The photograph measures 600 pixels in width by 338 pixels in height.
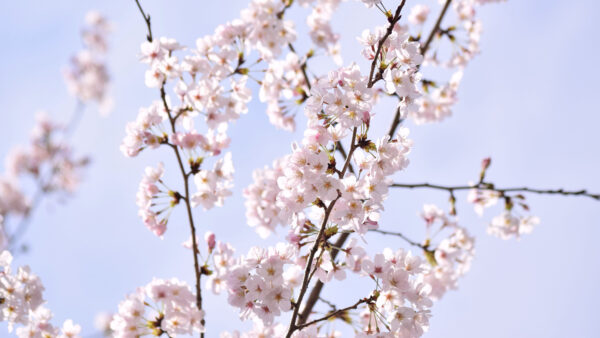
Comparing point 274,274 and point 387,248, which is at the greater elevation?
point 387,248

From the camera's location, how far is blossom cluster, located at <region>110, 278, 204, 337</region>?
2.90m

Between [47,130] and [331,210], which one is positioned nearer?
[331,210]

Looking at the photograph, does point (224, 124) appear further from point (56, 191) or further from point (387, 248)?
point (56, 191)

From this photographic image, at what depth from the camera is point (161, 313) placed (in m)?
2.97

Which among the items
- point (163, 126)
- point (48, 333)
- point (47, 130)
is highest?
point (47, 130)

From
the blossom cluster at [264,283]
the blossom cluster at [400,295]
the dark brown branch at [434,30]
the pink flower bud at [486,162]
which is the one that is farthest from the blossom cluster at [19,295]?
the dark brown branch at [434,30]

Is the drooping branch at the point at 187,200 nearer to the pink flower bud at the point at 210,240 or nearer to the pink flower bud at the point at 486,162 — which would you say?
the pink flower bud at the point at 210,240

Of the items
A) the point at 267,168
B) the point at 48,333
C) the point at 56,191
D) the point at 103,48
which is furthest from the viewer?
the point at 103,48

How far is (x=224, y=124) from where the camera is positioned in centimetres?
369

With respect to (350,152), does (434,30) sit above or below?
above

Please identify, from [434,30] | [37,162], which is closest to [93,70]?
[37,162]

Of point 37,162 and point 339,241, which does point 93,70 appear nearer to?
point 37,162

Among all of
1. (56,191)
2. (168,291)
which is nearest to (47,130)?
(56,191)

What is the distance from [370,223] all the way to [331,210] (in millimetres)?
227
